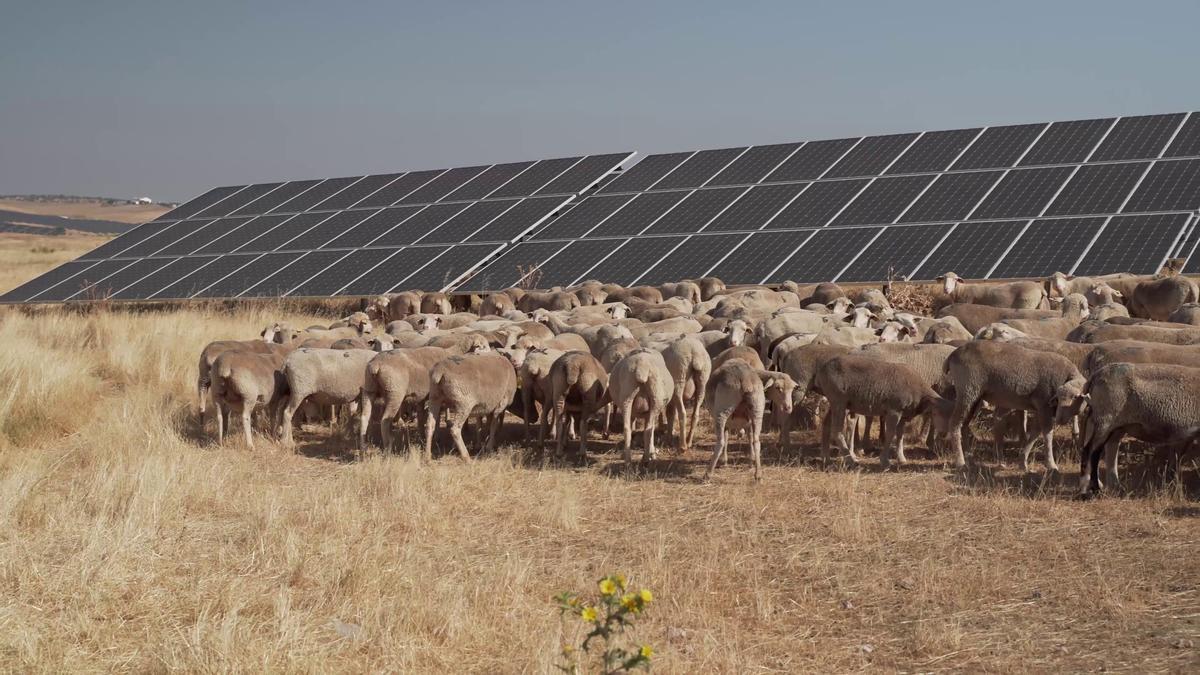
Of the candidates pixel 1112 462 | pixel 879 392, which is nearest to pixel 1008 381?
pixel 879 392

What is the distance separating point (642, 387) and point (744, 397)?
1.29 metres

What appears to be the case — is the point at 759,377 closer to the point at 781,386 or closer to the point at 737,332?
the point at 781,386

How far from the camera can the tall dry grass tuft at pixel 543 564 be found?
284 inches

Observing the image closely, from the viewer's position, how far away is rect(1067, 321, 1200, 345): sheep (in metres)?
13.6

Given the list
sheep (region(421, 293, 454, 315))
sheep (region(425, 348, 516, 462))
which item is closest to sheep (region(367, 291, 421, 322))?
sheep (region(421, 293, 454, 315))

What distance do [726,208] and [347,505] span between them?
2075 centimetres

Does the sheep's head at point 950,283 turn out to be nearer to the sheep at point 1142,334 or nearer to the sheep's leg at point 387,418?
the sheep at point 1142,334

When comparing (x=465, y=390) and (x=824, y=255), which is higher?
(x=824, y=255)

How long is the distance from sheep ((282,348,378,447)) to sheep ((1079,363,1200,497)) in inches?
288

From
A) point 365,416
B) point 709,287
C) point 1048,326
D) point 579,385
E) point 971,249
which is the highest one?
point 971,249

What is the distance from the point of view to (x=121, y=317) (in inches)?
1013

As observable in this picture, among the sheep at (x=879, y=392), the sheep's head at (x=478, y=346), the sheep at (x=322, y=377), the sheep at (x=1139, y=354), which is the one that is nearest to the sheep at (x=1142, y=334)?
the sheep at (x=1139, y=354)

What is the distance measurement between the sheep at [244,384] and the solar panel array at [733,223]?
12.9 m

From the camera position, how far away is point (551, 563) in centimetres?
Answer: 925
